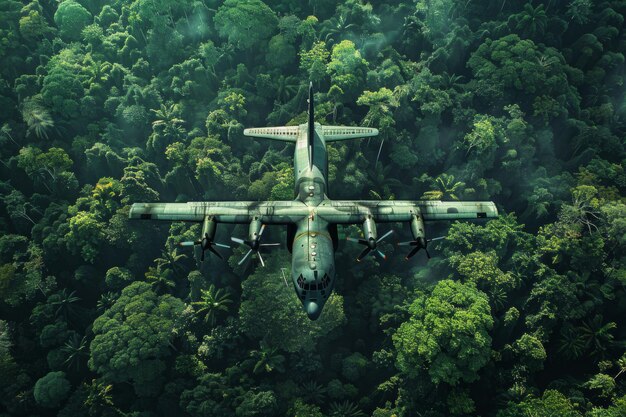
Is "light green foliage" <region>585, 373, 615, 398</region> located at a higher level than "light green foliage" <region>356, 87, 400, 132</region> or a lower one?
lower

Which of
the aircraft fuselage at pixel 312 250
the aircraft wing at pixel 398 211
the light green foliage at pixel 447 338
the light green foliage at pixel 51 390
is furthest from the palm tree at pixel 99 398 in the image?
the aircraft wing at pixel 398 211

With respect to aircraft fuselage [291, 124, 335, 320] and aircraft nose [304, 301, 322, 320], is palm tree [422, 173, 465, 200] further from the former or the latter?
aircraft nose [304, 301, 322, 320]

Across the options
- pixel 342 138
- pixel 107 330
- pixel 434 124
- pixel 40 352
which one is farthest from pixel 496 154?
pixel 40 352

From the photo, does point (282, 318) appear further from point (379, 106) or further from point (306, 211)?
point (379, 106)

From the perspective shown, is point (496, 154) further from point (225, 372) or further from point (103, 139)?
point (103, 139)

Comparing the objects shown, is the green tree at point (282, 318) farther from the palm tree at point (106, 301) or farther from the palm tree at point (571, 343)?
the palm tree at point (571, 343)

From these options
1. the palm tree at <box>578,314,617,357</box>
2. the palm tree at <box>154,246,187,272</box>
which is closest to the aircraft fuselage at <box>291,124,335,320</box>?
the palm tree at <box>154,246,187,272</box>
